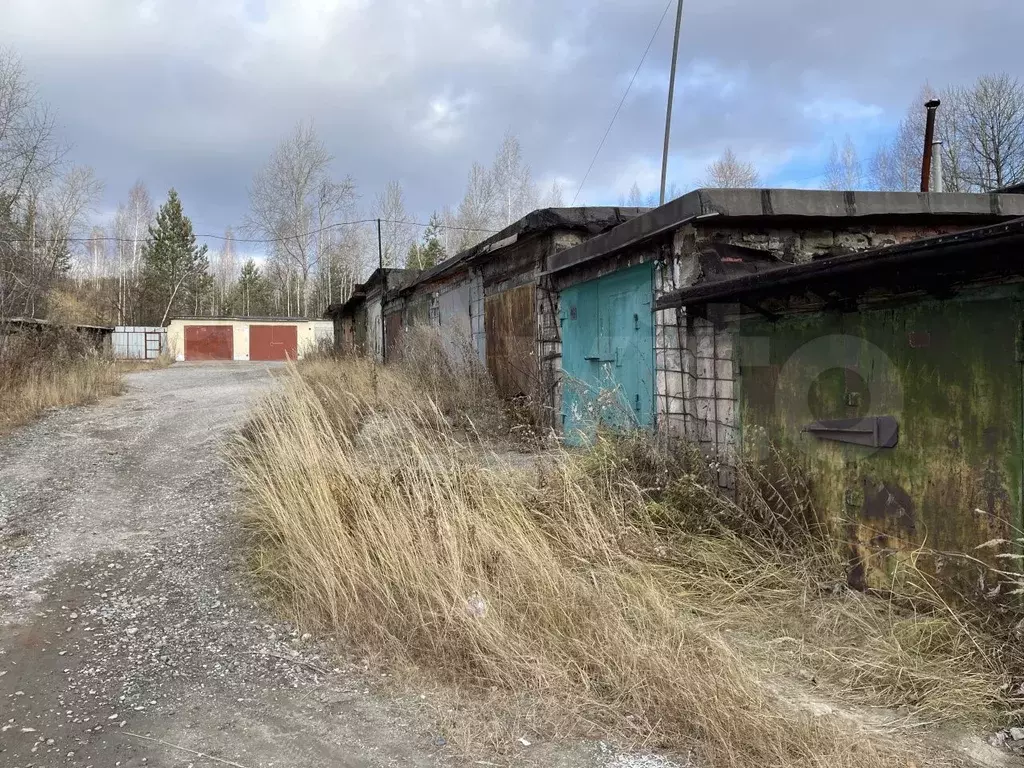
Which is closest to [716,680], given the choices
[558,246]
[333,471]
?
[333,471]

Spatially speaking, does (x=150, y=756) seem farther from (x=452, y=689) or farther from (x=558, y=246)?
(x=558, y=246)

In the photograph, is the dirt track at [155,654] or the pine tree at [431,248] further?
the pine tree at [431,248]

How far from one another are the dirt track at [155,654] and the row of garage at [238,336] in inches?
1199

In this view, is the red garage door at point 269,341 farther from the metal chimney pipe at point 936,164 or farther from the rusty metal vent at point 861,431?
the rusty metal vent at point 861,431

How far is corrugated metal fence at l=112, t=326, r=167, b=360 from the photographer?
34166 mm

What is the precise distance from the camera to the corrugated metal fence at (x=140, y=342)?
3417 centimetres

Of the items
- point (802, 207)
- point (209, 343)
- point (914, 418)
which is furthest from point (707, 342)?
point (209, 343)

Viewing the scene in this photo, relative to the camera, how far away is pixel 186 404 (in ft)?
41.0

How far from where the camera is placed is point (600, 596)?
3188 millimetres

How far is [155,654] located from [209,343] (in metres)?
36.3

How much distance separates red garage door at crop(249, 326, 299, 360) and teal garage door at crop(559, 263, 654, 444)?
32361mm

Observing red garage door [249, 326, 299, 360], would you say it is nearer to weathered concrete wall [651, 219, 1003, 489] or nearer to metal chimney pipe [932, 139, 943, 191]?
metal chimney pipe [932, 139, 943, 191]

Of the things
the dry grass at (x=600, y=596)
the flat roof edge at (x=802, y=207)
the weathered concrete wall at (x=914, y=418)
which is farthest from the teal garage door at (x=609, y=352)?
the weathered concrete wall at (x=914, y=418)

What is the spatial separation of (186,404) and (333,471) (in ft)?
30.9
